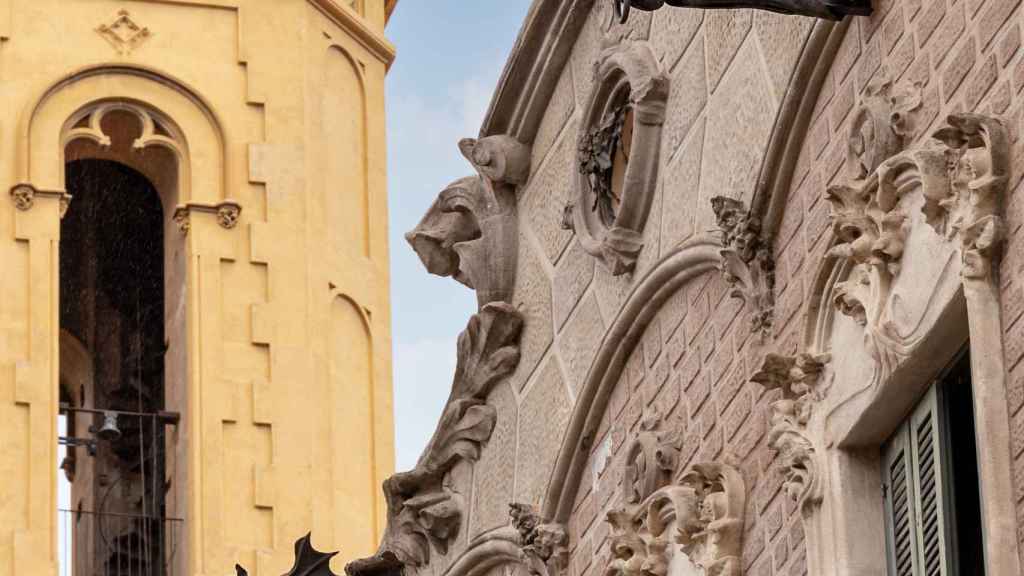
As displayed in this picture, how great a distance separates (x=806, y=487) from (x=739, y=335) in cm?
105

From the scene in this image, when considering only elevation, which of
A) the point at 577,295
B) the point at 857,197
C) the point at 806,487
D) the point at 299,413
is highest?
the point at 299,413

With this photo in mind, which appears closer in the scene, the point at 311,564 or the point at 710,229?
the point at 710,229

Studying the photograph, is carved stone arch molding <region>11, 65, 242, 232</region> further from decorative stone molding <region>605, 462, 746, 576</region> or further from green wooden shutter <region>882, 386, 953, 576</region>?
green wooden shutter <region>882, 386, 953, 576</region>

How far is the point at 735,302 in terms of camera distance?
34.3ft

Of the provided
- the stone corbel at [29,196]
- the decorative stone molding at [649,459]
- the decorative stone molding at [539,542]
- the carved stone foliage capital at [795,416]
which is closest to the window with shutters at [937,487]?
the carved stone foliage capital at [795,416]

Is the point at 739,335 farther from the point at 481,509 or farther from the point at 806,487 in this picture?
the point at 481,509

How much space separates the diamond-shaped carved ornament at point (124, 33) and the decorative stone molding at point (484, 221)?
20.6 m

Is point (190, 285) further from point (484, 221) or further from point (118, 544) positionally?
point (484, 221)

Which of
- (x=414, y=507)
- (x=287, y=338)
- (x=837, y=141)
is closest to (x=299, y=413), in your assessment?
(x=287, y=338)

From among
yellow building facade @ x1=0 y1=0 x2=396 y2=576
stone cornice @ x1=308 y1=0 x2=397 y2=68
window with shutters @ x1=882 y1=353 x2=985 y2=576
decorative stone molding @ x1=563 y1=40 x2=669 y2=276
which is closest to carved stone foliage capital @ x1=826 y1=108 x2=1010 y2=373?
window with shutters @ x1=882 y1=353 x2=985 y2=576

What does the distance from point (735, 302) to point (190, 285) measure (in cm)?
2344

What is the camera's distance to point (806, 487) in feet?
30.8

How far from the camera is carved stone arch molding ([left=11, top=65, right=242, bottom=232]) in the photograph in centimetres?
3350

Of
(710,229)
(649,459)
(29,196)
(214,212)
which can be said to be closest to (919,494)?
(710,229)
